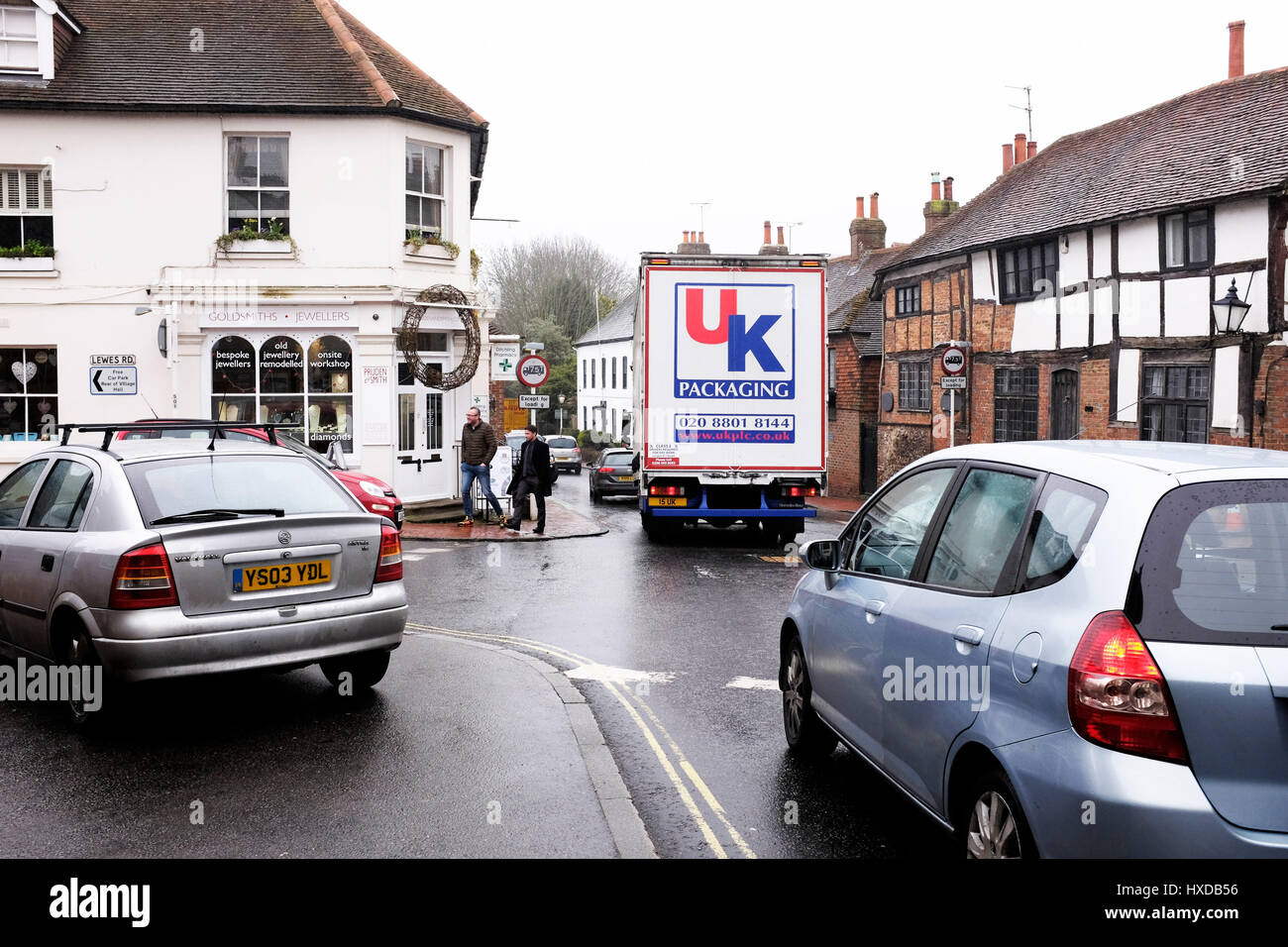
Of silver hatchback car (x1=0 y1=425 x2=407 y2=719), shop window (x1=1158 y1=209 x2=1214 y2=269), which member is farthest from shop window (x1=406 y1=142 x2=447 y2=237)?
silver hatchback car (x1=0 y1=425 x2=407 y2=719)

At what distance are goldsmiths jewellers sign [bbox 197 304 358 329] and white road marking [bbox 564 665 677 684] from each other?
13236 mm

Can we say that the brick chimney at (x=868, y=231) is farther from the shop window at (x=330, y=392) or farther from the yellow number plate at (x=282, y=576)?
the yellow number plate at (x=282, y=576)

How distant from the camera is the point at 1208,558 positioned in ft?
11.6

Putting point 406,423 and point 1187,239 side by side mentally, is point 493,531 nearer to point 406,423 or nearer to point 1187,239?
point 406,423

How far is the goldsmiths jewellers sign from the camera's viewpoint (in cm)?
2044

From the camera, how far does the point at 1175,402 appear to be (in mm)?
21641

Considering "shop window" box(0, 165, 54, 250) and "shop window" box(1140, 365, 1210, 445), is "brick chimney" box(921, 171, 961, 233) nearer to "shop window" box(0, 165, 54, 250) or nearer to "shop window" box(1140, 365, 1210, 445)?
"shop window" box(1140, 365, 1210, 445)

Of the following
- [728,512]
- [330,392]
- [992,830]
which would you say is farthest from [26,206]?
[992,830]

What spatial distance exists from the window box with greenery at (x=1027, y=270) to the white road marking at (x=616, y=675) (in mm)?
19856

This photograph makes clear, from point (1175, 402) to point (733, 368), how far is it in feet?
32.8

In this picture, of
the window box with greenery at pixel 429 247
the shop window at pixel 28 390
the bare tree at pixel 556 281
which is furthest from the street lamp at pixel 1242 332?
the bare tree at pixel 556 281
